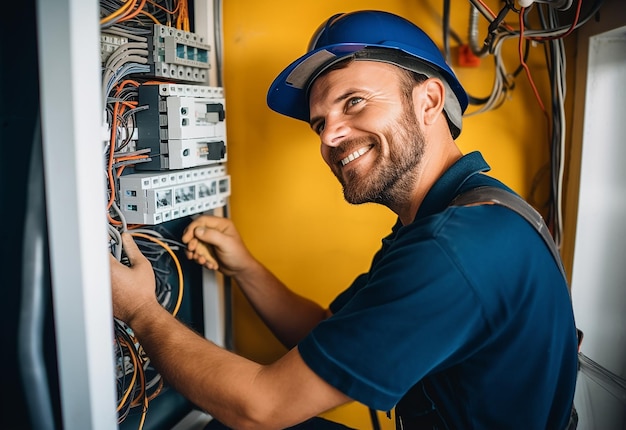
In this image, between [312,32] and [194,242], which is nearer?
[194,242]

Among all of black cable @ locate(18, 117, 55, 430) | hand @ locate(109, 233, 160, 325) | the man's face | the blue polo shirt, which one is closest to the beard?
the man's face

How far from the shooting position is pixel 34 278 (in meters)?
0.61

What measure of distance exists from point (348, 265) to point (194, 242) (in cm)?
45

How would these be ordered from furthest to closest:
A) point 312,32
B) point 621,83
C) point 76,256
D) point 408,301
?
point 312,32, point 621,83, point 408,301, point 76,256

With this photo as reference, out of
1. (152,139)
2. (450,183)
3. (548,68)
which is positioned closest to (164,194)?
(152,139)

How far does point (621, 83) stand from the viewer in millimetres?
1291

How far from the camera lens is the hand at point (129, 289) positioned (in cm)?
94

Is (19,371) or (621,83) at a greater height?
(621,83)

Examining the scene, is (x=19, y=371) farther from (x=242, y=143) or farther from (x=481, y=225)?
(x=242, y=143)

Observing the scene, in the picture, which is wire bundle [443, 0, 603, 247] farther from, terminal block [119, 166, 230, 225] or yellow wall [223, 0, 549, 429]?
terminal block [119, 166, 230, 225]

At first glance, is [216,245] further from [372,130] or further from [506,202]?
[506,202]

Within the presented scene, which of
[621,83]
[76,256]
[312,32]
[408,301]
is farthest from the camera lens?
[312,32]

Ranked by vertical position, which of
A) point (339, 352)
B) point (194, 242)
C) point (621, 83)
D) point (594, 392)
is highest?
point (621, 83)

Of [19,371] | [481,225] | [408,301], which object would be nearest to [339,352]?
[408,301]
